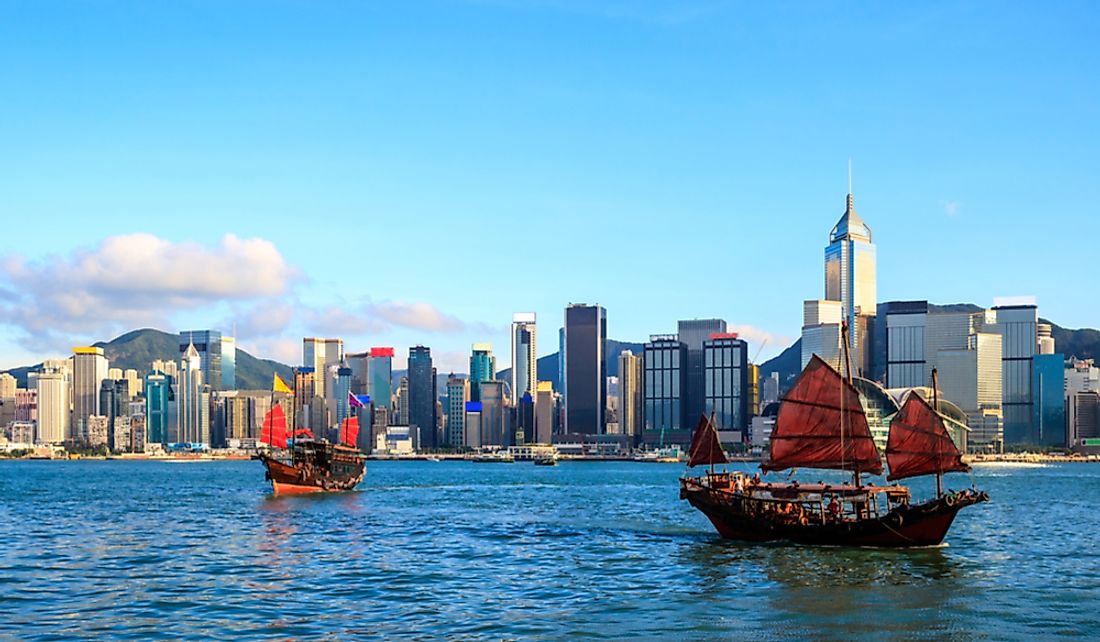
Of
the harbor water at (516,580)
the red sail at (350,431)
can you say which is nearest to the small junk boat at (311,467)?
the red sail at (350,431)

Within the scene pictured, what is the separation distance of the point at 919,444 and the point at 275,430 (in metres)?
87.4

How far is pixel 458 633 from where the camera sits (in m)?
41.0

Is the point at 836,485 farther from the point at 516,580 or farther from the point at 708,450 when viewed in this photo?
the point at 516,580

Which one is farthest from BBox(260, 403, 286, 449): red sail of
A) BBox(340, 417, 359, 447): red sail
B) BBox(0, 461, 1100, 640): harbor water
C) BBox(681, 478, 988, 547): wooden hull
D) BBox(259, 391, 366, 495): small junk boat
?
BBox(681, 478, 988, 547): wooden hull

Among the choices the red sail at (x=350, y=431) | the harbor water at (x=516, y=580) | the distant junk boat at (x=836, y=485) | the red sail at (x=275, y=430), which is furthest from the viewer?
the red sail at (x=350, y=431)

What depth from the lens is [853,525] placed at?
214ft

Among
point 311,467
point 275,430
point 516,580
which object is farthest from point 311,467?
point 516,580

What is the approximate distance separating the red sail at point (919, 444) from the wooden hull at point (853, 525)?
9.78 ft

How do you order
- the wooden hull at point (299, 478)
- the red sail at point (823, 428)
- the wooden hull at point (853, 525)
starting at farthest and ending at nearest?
the wooden hull at point (299, 478), the red sail at point (823, 428), the wooden hull at point (853, 525)

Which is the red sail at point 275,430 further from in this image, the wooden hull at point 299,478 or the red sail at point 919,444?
the red sail at point 919,444

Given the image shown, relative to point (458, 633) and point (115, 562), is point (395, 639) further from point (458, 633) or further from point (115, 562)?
point (115, 562)

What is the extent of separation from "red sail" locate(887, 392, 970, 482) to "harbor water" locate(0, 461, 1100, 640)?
4616 mm

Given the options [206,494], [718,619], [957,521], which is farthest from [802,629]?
[206,494]

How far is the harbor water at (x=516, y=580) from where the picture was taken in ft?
139
